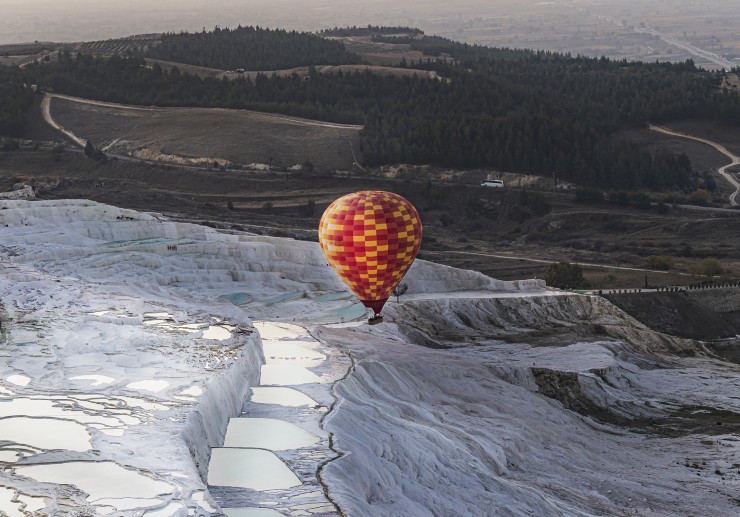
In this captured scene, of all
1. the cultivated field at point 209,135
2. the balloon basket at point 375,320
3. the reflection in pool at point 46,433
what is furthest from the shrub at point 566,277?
the reflection in pool at point 46,433

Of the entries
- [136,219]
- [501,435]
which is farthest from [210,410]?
[136,219]

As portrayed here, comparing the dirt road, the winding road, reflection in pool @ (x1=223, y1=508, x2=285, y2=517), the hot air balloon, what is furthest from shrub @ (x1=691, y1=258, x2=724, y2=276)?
reflection in pool @ (x1=223, y1=508, x2=285, y2=517)

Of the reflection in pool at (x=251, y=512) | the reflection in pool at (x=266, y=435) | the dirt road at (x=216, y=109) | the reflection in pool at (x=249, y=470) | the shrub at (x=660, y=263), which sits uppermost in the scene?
the reflection in pool at (x=251, y=512)

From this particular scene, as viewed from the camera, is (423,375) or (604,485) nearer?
(604,485)

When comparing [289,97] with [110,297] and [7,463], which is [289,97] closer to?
[110,297]

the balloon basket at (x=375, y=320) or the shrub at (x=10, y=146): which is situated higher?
the balloon basket at (x=375, y=320)

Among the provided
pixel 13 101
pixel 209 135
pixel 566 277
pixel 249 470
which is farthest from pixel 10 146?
pixel 249 470

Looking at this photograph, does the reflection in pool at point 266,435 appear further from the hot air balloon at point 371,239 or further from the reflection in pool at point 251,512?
the hot air balloon at point 371,239

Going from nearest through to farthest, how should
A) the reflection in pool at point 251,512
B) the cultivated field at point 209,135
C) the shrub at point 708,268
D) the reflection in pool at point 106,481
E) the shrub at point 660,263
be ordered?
1. the reflection in pool at point 106,481
2. the reflection in pool at point 251,512
3. the shrub at point 708,268
4. the shrub at point 660,263
5. the cultivated field at point 209,135

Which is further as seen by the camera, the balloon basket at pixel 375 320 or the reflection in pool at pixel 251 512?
the balloon basket at pixel 375 320
